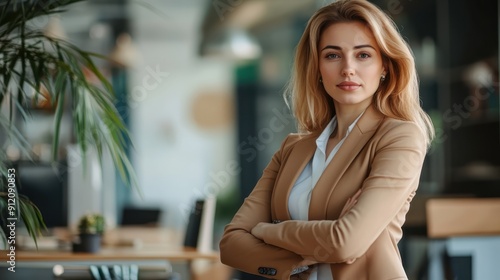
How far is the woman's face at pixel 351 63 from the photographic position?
2117 millimetres

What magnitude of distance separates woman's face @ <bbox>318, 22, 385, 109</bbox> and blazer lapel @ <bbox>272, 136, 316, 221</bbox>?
177mm

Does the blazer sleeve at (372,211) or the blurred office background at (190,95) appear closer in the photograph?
the blazer sleeve at (372,211)

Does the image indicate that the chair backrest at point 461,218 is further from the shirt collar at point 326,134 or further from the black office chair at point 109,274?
the shirt collar at point 326,134

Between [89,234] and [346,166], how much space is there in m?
2.49

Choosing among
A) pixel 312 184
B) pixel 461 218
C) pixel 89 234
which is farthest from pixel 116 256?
pixel 312 184

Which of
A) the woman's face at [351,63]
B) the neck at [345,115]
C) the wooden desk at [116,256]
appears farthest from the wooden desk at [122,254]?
the woman's face at [351,63]

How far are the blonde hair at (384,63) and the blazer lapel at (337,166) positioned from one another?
0.08 m

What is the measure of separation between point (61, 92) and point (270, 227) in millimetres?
1198

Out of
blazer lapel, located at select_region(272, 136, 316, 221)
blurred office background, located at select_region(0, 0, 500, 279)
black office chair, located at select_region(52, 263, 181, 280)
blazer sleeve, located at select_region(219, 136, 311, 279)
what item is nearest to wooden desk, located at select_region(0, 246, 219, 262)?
black office chair, located at select_region(52, 263, 181, 280)

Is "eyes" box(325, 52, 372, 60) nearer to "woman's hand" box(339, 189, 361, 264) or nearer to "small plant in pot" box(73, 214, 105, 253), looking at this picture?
"woman's hand" box(339, 189, 361, 264)

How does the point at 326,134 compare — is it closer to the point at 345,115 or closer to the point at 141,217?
the point at 345,115

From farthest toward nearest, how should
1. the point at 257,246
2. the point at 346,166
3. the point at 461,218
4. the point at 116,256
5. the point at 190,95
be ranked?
the point at 190,95 < the point at 461,218 < the point at 116,256 < the point at 257,246 < the point at 346,166

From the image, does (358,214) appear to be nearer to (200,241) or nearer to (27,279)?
(200,241)

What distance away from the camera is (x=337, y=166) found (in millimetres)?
2104
